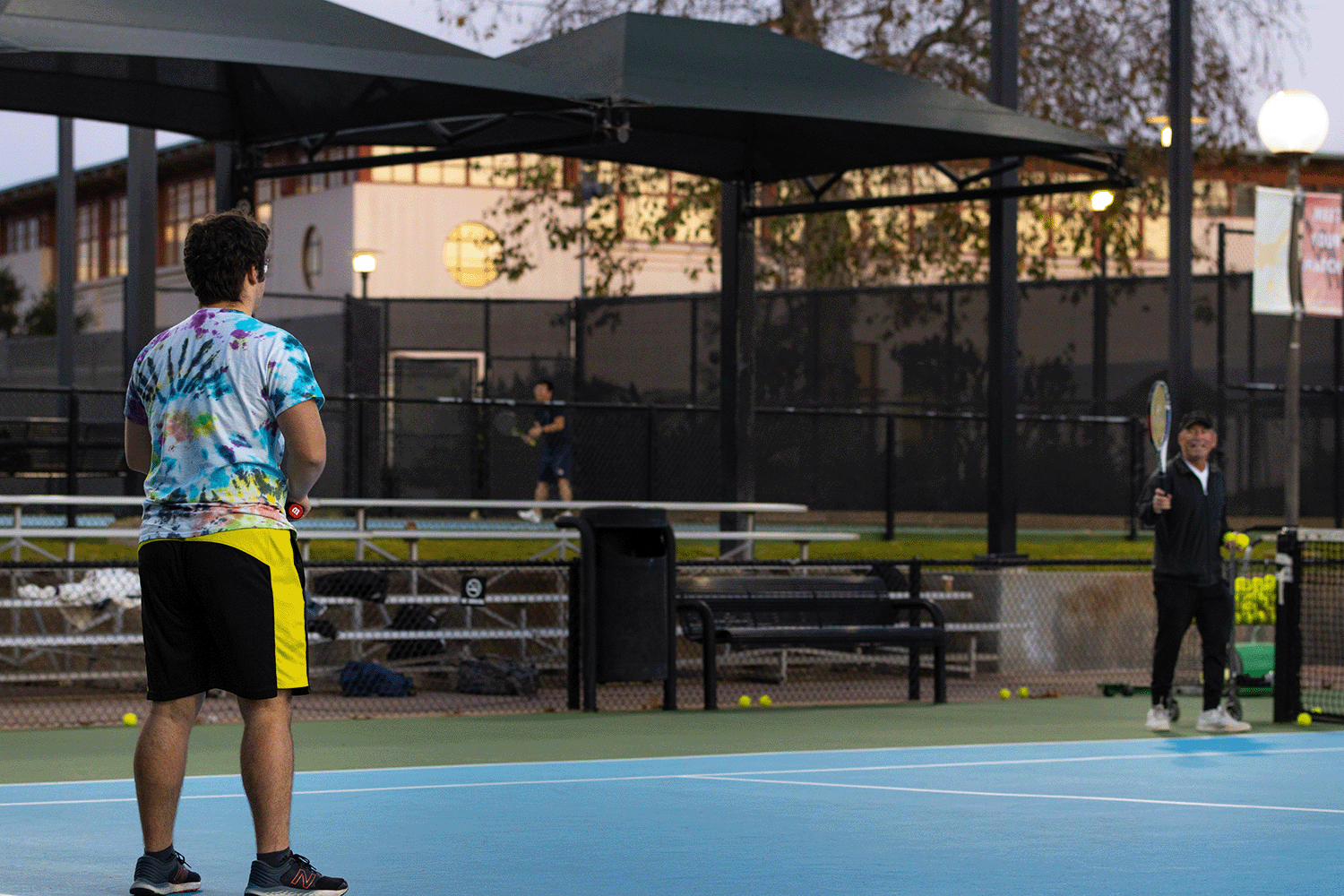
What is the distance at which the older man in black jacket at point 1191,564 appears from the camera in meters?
10.7

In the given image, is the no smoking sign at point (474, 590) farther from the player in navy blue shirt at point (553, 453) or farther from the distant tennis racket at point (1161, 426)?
the player in navy blue shirt at point (553, 453)

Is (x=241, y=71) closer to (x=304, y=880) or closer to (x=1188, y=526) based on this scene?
(x=1188, y=526)

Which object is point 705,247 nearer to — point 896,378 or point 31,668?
point 896,378

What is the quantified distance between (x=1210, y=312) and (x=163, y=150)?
3512 centimetres

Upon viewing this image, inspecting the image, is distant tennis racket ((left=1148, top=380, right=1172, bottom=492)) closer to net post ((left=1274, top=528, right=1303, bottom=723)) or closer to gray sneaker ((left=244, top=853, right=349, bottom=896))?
net post ((left=1274, top=528, right=1303, bottom=723))

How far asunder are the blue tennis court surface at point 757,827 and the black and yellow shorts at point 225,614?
768mm

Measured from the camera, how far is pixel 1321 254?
1223 cm

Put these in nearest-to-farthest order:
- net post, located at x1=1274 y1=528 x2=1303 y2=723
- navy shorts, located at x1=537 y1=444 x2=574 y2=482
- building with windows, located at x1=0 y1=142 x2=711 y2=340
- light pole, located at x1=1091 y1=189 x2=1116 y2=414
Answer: net post, located at x1=1274 y1=528 x2=1303 y2=723
navy shorts, located at x1=537 y1=444 x2=574 y2=482
light pole, located at x1=1091 y1=189 x2=1116 y2=414
building with windows, located at x1=0 y1=142 x2=711 y2=340

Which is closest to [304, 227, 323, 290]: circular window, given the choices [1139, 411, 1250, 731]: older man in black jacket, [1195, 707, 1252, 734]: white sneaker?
[1139, 411, 1250, 731]: older man in black jacket

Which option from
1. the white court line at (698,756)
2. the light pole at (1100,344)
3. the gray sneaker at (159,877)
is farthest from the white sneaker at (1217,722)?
the light pole at (1100,344)

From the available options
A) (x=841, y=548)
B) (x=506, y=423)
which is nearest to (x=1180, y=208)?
(x=841, y=548)

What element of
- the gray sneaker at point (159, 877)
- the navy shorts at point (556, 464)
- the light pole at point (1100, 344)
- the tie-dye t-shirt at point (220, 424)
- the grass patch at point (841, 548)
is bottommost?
the gray sneaker at point (159, 877)

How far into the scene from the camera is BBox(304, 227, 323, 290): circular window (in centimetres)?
4356

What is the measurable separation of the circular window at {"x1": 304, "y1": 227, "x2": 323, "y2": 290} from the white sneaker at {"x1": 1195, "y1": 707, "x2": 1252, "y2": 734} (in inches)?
1365
